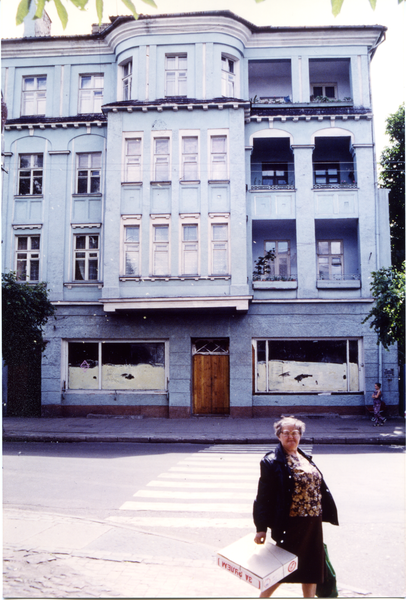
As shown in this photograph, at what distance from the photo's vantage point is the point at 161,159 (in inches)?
624

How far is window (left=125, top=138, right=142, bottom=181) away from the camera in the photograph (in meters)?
15.9

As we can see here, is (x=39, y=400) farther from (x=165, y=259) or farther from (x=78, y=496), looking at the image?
(x=78, y=496)

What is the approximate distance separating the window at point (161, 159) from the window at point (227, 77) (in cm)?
263

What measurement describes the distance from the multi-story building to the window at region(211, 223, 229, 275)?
0.05 metres

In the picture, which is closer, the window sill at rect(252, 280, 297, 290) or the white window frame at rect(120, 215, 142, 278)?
the white window frame at rect(120, 215, 142, 278)

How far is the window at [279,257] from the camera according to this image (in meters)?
16.6

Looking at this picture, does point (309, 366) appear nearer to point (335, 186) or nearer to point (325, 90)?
point (335, 186)

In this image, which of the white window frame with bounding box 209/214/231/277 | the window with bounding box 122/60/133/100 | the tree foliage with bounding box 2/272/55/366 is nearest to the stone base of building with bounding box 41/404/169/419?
the tree foliage with bounding box 2/272/55/366

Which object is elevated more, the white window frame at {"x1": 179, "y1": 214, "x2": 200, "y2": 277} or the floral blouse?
the white window frame at {"x1": 179, "y1": 214, "x2": 200, "y2": 277}

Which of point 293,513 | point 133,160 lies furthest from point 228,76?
point 293,513

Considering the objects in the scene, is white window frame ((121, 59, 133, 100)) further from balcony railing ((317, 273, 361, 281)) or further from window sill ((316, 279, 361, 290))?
window sill ((316, 279, 361, 290))

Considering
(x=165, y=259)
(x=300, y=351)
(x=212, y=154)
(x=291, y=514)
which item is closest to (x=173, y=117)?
(x=212, y=154)

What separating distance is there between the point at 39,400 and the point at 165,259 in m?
6.15

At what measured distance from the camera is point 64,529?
5.50 metres
